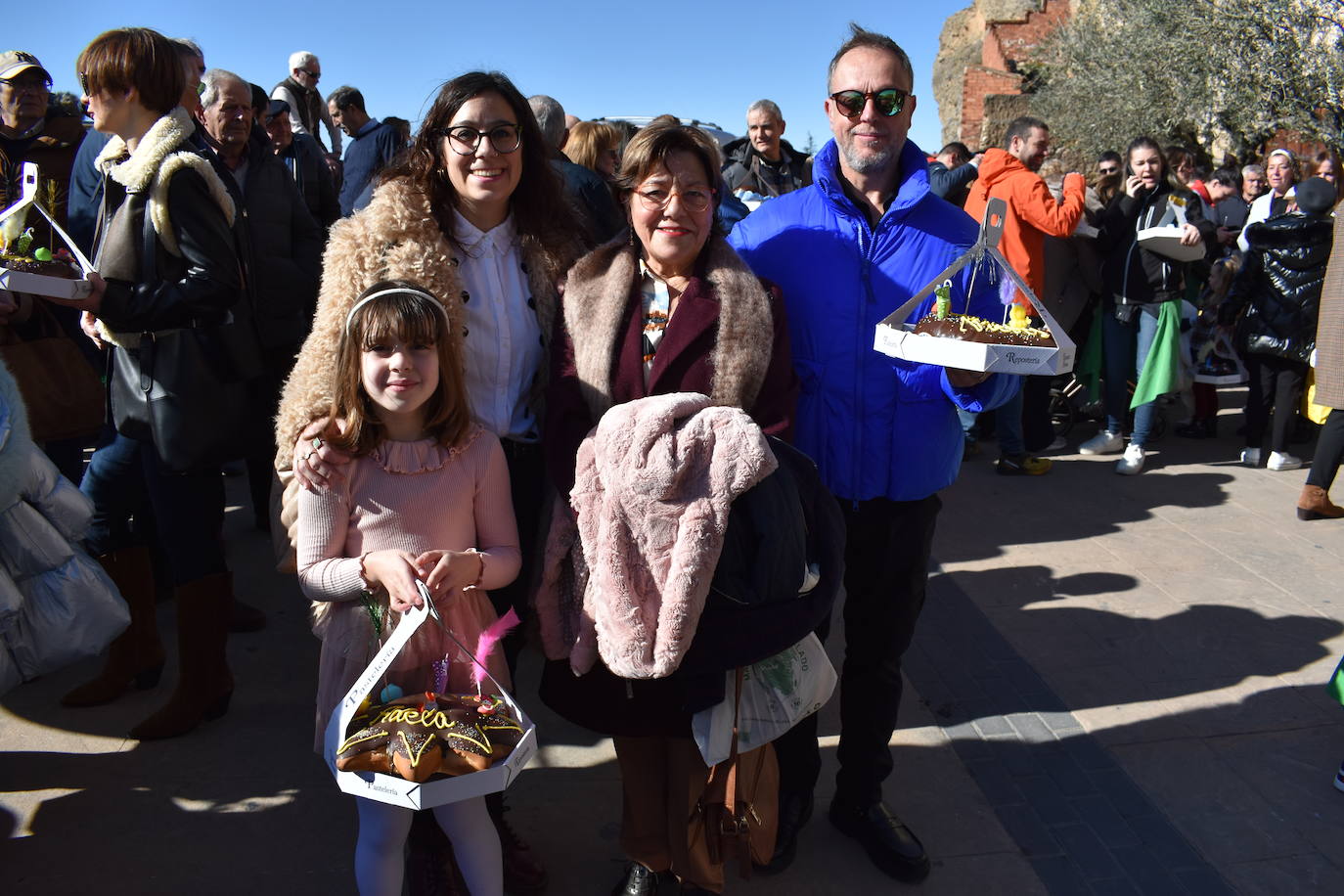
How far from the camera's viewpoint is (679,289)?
2488 millimetres

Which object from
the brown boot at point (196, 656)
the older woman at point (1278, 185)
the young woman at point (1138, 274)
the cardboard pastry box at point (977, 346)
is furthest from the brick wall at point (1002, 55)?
the brown boot at point (196, 656)

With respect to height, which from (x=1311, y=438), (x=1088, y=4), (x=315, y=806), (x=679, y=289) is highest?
(x=1088, y=4)

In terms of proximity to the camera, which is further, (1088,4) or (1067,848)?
(1088,4)

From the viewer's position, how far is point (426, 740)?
1963 mm

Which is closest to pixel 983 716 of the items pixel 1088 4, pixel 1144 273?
pixel 1144 273

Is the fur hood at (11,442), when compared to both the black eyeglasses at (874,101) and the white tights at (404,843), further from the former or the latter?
the black eyeglasses at (874,101)

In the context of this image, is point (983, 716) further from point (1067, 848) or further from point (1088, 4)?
point (1088, 4)

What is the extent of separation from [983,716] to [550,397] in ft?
7.13

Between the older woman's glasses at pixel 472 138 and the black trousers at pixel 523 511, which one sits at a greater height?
the older woman's glasses at pixel 472 138

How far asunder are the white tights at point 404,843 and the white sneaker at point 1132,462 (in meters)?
5.55

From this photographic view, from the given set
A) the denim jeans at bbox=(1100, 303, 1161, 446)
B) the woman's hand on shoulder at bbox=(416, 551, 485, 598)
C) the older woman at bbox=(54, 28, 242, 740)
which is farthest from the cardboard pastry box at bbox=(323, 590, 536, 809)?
the denim jeans at bbox=(1100, 303, 1161, 446)

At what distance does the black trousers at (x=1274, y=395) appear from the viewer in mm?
6547

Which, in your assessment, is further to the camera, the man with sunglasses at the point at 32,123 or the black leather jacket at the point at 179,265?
the man with sunglasses at the point at 32,123

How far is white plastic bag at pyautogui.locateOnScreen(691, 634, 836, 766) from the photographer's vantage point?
232 centimetres
